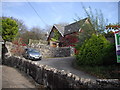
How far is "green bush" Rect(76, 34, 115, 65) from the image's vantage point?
24.7 ft

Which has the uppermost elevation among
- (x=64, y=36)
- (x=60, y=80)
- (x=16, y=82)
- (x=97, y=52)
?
(x=64, y=36)

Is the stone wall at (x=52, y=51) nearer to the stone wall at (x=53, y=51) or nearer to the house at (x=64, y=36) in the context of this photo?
the stone wall at (x=53, y=51)

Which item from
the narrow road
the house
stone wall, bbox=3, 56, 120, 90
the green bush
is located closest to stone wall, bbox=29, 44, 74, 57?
the house

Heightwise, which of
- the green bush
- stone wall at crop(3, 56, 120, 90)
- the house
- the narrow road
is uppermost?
the house

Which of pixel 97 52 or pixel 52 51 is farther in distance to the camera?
pixel 52 51

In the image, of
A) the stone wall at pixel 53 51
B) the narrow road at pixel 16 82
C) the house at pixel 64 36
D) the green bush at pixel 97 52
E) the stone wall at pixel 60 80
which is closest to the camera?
the stone wall at pixel 60 80

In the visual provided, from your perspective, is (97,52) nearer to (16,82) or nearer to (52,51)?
(16,82)

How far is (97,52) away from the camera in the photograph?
8242 mm

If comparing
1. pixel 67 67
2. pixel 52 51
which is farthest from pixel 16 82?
pixel 52 51

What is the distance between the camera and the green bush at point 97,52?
7537 millimetres

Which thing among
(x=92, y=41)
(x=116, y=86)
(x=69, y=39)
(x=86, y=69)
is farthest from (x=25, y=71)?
(x=69, y=39)

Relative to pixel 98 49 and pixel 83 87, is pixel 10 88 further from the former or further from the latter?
pixel 98 49

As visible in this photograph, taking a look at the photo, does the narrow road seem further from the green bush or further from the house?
the house

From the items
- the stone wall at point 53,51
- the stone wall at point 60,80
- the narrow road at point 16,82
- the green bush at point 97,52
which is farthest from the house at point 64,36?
the narrow road at point 16,82
